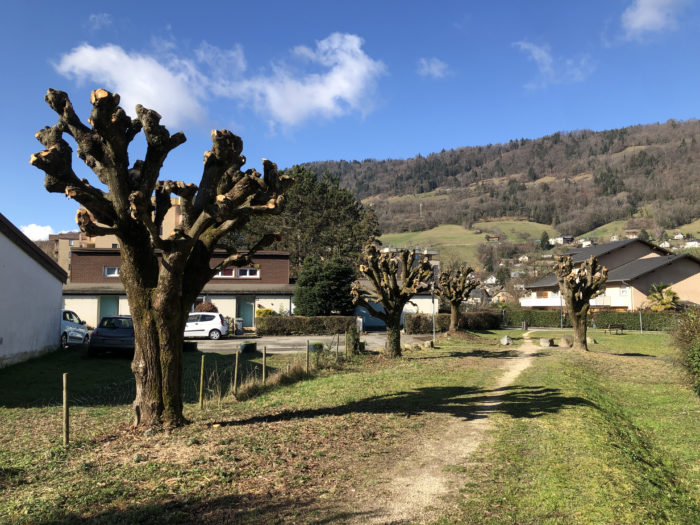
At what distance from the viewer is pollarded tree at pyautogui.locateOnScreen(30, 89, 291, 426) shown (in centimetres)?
760

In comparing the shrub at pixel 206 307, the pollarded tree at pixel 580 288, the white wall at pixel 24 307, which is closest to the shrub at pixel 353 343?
the pollarded tree at pixel 580 288

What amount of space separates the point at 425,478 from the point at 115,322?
54.7ft

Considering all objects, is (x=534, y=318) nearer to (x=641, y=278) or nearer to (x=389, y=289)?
(x=641, y=278)

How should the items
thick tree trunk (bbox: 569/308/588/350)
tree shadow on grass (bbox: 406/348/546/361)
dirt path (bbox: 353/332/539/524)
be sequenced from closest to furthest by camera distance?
dirt path (bbox: 353/332/539/524), tree shadow on grass (bbox: 406/348/546/361), thick tree trunk (bbox: 569/308/588/350)

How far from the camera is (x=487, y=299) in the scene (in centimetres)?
7875

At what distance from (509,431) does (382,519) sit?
4.34m

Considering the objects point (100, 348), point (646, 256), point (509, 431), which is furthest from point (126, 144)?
point (646, 256)

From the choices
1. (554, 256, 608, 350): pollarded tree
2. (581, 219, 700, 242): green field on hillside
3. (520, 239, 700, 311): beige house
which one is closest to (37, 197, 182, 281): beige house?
(554, 256, 608, 350): pollarded tree

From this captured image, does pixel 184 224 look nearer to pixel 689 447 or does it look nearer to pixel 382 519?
pixel 382 519

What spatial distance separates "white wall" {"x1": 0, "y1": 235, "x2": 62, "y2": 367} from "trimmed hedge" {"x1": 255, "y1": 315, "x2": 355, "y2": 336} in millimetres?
13994

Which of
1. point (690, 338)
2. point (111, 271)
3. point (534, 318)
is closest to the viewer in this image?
point (690, 338)

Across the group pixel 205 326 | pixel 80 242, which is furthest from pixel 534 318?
pixel 80 242

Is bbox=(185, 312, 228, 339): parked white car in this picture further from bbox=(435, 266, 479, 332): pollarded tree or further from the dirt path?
the dirt path

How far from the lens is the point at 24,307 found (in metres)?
17.1
